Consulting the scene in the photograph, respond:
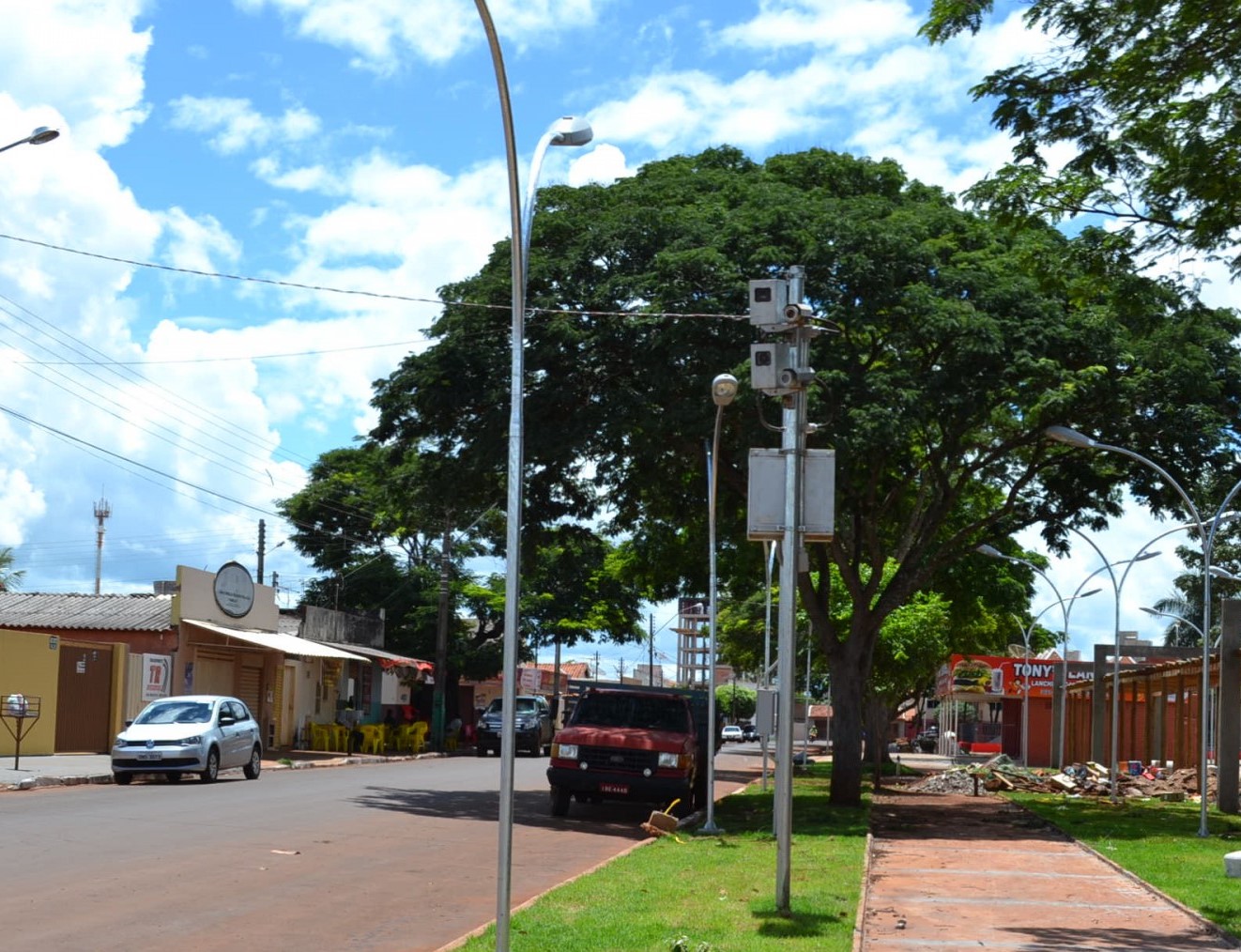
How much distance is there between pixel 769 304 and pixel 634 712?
39.9 feet

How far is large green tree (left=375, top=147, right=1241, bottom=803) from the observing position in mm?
21000

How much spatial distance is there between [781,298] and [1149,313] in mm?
3758

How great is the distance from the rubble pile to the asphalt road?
12537mm

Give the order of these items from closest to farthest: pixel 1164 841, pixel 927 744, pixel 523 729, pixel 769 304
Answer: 1. pixel 769 304
2. pixel 1164 841
3. pixel 523 729
4. pixel 927 744

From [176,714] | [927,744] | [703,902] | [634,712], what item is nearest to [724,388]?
[634,712]

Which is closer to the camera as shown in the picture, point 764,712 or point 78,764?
point 764,712

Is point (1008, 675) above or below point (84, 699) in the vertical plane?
above

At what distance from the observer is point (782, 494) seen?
11875mm

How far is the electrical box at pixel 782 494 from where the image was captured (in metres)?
11.8

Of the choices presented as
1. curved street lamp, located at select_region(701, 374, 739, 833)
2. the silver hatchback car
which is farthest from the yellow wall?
curved street lamp, located at select_region(701, 374, 739, 833)

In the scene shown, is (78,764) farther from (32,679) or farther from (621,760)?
(621,760)

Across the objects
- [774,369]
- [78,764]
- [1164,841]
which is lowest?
[78,764]

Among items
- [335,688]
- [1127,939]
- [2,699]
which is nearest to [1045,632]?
[335,688]

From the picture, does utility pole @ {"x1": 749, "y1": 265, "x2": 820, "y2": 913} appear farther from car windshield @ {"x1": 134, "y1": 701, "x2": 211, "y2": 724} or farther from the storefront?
the storefront
